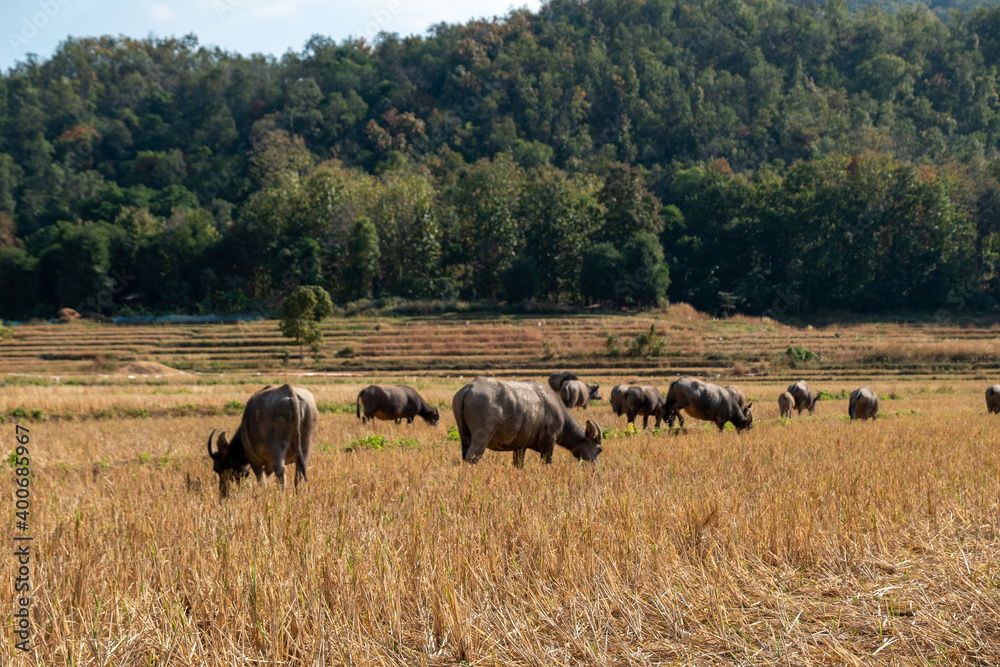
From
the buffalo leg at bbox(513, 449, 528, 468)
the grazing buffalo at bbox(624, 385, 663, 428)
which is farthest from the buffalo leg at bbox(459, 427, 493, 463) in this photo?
the grazing buffalo at bbox(624, 385, 663, 428)

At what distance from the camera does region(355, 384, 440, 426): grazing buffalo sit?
1941 cm

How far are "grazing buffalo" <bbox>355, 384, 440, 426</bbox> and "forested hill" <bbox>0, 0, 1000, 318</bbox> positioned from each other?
44567 mm

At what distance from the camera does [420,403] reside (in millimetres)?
20062

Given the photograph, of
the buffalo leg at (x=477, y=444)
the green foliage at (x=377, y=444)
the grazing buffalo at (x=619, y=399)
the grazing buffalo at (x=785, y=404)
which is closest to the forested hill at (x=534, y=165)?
the grazing buffalo at (x=785, y=404)

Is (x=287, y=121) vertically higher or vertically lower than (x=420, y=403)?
higher

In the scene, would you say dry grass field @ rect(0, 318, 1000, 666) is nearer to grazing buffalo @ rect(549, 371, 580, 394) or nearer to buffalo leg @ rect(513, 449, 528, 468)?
buffalo leg @ rect(513, 449, 528, 468)

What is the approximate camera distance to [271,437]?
29.9 feet

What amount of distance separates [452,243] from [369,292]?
1004cm

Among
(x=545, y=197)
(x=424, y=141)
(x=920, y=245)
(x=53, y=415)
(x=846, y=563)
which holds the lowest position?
(x=53, y=415)

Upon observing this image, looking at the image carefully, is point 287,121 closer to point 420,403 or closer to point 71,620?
point 420,403

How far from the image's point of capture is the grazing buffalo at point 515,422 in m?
10.1

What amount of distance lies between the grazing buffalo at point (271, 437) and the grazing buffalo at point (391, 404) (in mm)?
9578

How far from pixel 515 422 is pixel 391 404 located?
9.70m

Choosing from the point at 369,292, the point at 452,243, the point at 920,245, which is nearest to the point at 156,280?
the point at 369,292
